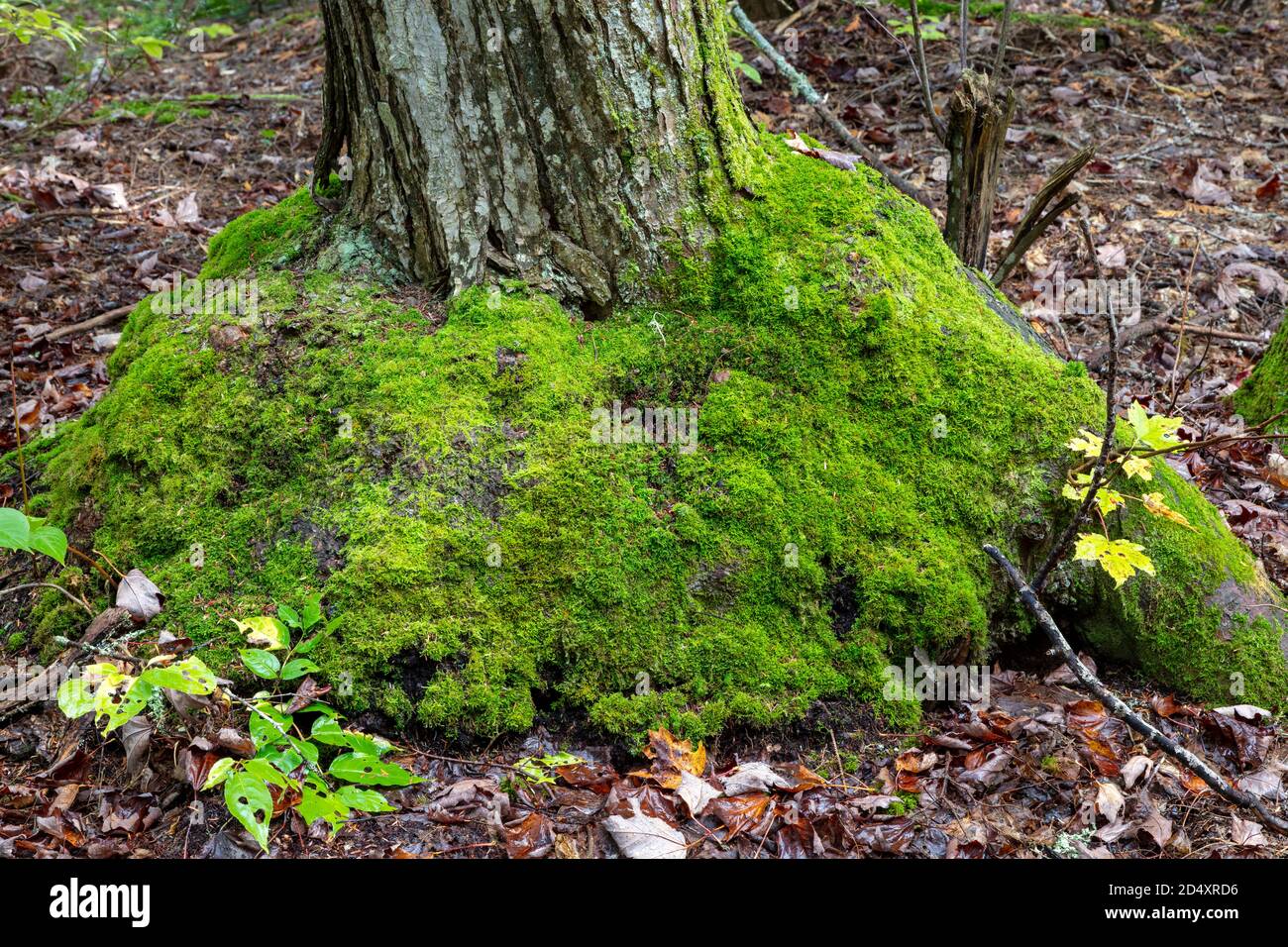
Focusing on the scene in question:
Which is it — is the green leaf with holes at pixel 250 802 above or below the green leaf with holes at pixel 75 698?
below

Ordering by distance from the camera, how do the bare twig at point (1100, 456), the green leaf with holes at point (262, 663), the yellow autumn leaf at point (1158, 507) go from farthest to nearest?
1. the yellow autumn leaf at point (1158, 507)
2. the bare twig at point (1100, 456)
3. the green leaf with holes at point (262, 663)

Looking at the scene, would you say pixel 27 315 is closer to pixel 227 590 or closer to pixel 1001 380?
pixel 227 590

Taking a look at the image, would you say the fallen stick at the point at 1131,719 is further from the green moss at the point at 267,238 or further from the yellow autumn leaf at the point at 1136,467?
the green moss at the point at 267,238

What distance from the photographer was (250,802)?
2.35 metres

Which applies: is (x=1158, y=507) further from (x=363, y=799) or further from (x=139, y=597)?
(x=139, y=597)

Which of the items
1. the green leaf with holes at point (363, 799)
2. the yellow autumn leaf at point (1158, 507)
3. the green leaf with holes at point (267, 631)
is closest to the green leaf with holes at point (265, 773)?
the green leaf with holes at point (363, 799)

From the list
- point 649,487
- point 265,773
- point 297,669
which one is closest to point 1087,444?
point 649,487

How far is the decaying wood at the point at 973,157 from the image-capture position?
426 centimetres

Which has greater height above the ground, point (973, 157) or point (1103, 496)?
point (973, 157)

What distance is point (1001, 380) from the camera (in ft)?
11.3

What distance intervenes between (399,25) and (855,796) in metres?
3.06

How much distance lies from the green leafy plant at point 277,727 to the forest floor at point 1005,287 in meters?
0.12

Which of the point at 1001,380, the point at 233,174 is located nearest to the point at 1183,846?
the point at 1001,380

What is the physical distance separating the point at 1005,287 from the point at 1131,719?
158 inches
